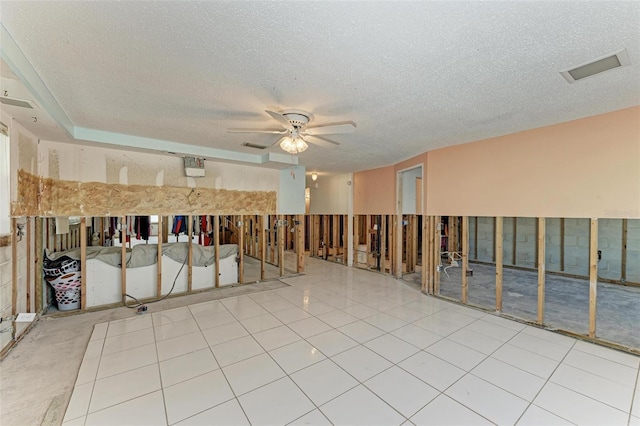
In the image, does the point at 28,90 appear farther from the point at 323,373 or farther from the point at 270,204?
the point at 270,204

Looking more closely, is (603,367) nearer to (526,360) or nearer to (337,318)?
(526,360)

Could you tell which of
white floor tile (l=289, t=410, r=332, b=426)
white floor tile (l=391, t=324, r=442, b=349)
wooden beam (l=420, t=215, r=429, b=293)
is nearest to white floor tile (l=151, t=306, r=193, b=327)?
white floor tile (l=289, t=410, r=332, b=426)

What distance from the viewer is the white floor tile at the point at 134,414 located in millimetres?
1876

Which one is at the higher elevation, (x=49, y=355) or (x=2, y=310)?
(x=2, y=310)

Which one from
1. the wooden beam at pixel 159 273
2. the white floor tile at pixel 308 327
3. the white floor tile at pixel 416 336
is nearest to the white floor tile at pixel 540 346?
the white floor tile at pixel 416 336

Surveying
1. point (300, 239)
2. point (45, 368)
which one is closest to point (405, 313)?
point (300, 239)

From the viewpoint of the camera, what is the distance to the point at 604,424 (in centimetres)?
188

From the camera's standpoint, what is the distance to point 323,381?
7.66ft

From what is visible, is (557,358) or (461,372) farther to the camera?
(557,358)

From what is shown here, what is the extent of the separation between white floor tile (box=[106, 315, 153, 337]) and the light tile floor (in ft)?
0.05

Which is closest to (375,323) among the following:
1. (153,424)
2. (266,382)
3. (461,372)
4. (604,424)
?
(461,372)

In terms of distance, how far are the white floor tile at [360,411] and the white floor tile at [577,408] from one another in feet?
3.97

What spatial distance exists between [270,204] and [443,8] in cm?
493

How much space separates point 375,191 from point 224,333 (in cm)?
492
